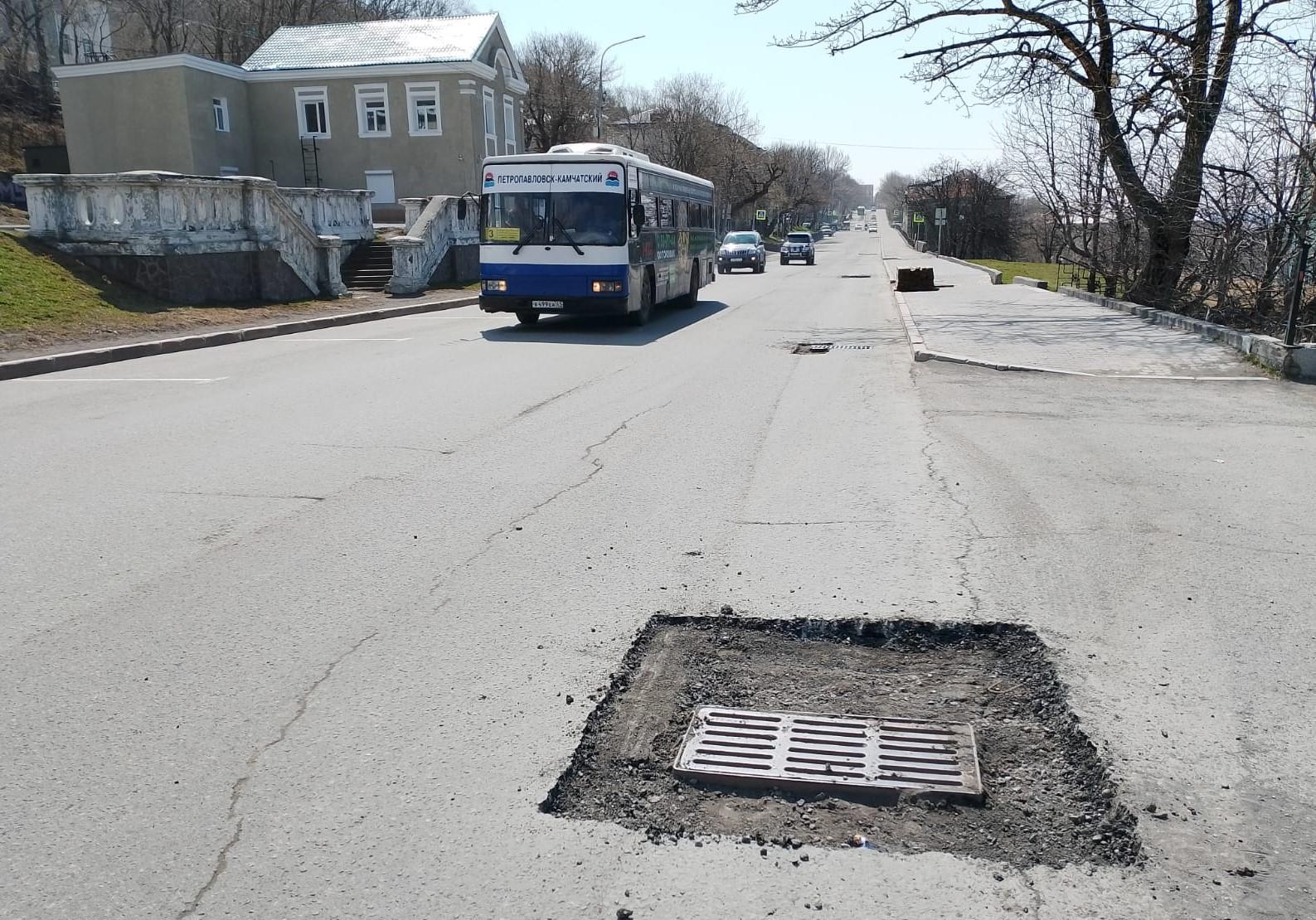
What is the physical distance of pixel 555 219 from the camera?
16.8m

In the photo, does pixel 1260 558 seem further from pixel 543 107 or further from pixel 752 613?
pixel 543 107

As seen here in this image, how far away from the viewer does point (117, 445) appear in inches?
332

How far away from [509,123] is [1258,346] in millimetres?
39987

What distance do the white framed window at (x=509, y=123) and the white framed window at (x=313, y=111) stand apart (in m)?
7.99

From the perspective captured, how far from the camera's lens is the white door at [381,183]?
140 feet

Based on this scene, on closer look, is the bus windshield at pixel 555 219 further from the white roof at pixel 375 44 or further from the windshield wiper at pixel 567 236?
the white roof at pixel 375 44

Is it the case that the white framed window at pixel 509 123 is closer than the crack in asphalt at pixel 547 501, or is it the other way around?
the crack in asphalt at pixel 547 501

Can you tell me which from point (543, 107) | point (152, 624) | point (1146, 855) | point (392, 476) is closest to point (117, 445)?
point (392, 476)

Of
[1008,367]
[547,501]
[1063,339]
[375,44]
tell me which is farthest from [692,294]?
[375,44]

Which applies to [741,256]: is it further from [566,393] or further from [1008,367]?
[566,393]

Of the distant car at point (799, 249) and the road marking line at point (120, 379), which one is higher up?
the distant car at point (799, 249)

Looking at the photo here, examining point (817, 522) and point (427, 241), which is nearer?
point (817, 522)

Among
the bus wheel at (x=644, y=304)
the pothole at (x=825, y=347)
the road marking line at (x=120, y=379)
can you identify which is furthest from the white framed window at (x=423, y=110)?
the road marking line at (x=120, y=379)

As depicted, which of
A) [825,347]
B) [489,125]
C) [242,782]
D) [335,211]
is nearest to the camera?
[242,782]
